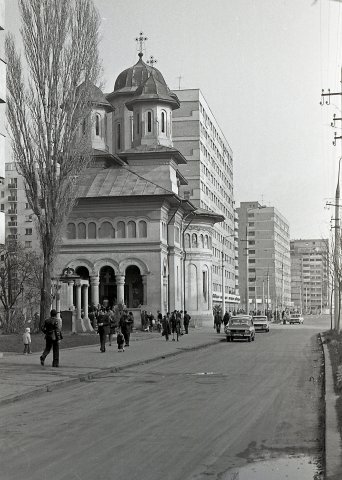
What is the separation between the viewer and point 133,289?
6556 centimetres

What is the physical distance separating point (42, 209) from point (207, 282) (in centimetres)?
3922

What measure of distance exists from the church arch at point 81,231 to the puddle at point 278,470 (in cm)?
5603

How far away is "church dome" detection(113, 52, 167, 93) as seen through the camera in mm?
80688

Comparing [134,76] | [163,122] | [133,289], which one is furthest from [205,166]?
[133,289]

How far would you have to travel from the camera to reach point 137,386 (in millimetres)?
17266

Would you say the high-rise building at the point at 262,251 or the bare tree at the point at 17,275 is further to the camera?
the high-rise building at the point at 262,251

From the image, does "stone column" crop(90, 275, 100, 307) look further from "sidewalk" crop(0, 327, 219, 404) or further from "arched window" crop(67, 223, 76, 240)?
"sidewalk" crop(0, 327, 219, 404)

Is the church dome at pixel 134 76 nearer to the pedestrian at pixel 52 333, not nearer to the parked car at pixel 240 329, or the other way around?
the parked car at pixel 240 329

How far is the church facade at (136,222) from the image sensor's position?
62875 millimetres

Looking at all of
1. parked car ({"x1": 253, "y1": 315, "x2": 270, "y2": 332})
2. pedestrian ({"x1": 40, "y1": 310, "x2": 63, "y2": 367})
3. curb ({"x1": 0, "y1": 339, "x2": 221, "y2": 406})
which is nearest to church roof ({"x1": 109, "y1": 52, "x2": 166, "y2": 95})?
parked car ({"x1": 253, "y1": 315, "x2": 270, "y2": 332})

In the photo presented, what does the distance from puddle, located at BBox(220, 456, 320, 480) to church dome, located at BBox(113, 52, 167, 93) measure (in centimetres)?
7380

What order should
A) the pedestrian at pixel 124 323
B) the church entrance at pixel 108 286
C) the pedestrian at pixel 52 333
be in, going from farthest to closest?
the church entrance at pixel 108 286 → the pedestrian at pixel 124 323 → the pedestrian at pixel 52 333

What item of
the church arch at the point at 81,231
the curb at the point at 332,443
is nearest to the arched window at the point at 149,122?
the church arch at the point at 81,231

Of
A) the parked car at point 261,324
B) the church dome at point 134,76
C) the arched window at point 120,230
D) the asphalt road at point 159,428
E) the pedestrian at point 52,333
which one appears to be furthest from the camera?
the church dome at point 134,76
